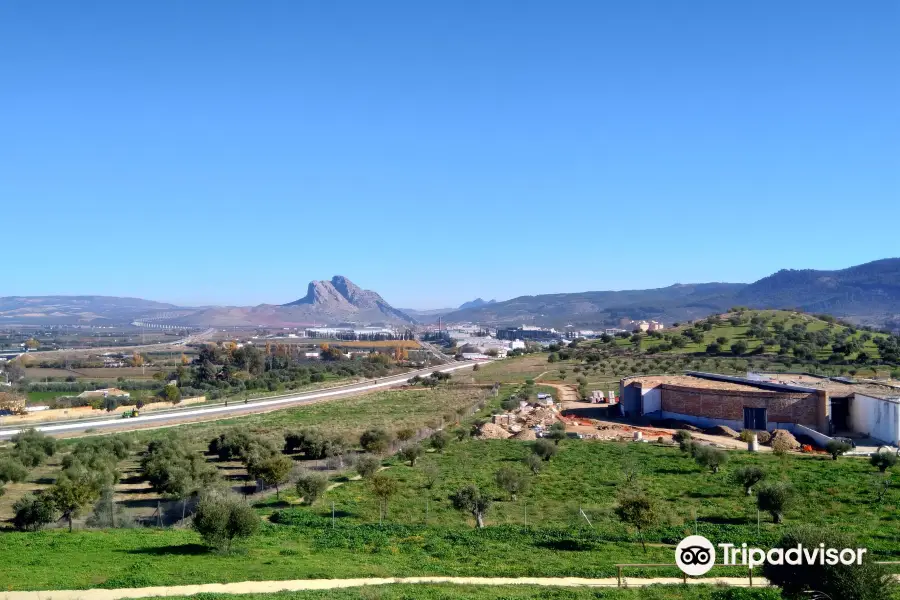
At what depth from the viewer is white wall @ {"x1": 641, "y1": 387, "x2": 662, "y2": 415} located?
5069 cm

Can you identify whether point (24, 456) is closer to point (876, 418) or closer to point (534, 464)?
point (534, 464)

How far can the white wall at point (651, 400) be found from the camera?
50688mm

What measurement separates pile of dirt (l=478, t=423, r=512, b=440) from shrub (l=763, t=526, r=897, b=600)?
28.3 m

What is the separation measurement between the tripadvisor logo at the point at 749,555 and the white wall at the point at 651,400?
3311 centimetres

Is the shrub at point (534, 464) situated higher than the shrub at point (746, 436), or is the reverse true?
the shrub at point (534, 464)

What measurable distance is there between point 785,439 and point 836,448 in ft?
17.6

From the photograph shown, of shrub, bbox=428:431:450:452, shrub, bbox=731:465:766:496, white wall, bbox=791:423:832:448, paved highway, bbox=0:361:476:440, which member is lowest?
paved highway, bbox=0:361:476:440

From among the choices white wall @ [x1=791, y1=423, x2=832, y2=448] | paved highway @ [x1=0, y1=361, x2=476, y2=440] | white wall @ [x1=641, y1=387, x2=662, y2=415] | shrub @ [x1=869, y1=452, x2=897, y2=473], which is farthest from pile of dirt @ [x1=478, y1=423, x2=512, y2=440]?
paved highway @ [x1=0, y1=361, x2=476, y2=440]

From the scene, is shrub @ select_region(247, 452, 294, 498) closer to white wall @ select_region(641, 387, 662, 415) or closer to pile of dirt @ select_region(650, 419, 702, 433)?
pile of dirt @ select_region(650, 419, 702, 433)

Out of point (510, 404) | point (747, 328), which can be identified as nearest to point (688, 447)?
point (510, 404)

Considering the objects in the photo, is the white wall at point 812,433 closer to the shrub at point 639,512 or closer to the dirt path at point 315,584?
the shrub at point 639,512

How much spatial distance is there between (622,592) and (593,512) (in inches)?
341

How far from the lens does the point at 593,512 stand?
74.3ft

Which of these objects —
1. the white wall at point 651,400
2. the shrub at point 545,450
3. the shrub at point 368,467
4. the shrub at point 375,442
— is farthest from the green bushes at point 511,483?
the white wall at point 651,400
